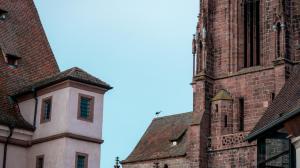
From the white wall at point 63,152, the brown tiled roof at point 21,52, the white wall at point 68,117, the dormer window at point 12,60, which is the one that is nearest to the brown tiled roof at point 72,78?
the white wall at point 68,117

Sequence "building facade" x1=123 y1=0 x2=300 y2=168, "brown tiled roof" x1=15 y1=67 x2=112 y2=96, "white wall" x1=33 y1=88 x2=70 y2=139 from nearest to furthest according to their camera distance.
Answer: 1. "white wall" x1=33 y1=88 x2=70 y2=139
2. "brown tiled roof" x1=15 y1=67 x2=112 y2=96
3. "building facade" x1=123 y1=0 x2=300 y2=168

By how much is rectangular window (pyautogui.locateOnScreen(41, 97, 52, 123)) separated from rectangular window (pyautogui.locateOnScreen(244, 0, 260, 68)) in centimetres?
2407

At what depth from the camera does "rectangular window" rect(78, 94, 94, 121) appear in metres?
39.1

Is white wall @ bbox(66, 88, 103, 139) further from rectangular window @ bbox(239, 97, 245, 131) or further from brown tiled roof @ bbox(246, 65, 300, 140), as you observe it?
rectangular window @ bbox(239, 97, 245, 131)

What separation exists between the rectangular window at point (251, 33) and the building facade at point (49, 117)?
72.8 feet

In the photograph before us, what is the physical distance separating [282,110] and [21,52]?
20221 millimetres

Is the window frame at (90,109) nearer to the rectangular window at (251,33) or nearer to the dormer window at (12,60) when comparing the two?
the dormer window at (12,60)

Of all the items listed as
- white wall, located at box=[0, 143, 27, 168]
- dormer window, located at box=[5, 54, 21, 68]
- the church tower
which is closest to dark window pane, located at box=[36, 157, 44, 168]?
white wall, located at box=[0, 143, 27, 168]

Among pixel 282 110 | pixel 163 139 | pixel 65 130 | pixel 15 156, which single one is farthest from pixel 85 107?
pixel 163 139

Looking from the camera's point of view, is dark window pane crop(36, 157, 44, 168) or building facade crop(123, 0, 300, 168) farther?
building facade crop(123, 0, 300, 168)

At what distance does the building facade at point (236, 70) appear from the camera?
56.8m

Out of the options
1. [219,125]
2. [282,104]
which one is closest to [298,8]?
[219,125]

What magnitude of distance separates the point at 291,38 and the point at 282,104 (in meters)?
28.4

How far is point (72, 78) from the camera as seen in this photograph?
127ft
